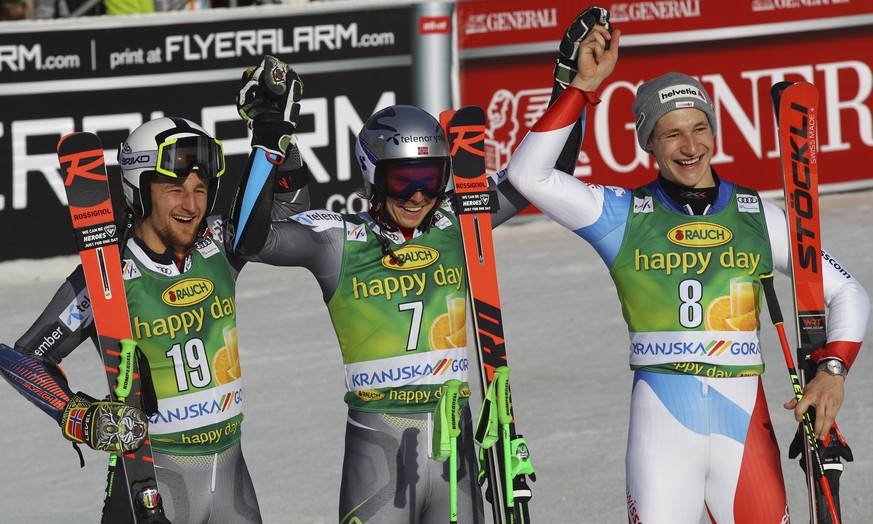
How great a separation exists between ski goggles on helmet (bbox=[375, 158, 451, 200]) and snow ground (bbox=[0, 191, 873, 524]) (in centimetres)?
293

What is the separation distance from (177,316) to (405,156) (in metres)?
1.15

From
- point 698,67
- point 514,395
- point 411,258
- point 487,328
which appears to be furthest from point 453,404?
point 698,67

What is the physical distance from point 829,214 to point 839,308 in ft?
29.5

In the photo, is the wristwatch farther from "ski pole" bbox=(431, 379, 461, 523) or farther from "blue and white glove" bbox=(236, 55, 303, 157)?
"blue and white glove" bbox=(236, 55, 303, 157)

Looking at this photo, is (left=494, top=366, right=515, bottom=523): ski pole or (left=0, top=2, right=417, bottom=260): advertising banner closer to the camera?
(left=494, top=366, right=515, bottom=523): ski pole

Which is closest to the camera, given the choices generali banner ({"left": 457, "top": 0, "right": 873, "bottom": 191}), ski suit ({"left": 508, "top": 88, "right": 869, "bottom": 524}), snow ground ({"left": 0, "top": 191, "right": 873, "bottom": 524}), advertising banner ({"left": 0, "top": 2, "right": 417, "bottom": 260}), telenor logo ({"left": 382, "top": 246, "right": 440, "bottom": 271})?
ski suit ({"left": 508, "top": 88, "right": 869, "bottom": 524})

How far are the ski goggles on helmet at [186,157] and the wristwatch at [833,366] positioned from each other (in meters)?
2.60

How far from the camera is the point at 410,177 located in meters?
5.59

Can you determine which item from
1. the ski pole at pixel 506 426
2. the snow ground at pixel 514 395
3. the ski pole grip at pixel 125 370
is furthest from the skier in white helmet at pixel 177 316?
the snow ground at pixel 514 395

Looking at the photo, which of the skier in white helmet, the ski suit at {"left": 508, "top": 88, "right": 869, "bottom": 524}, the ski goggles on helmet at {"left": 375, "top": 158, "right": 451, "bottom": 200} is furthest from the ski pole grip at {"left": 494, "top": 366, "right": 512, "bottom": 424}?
the skier in white helmet

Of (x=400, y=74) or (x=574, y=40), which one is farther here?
(x=400, y=74)

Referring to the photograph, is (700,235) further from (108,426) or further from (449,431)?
(108,426)

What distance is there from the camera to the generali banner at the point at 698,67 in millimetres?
14094

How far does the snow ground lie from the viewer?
8.26 meters
